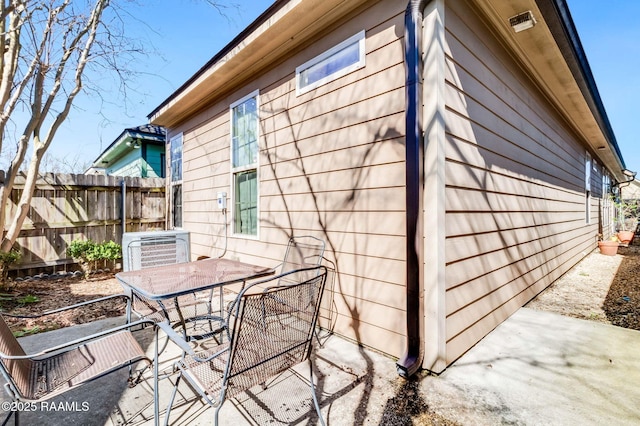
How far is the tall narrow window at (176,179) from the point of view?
234 inches

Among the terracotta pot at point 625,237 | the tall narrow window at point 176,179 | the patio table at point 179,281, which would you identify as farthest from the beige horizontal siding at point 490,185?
the terracotta pot at point 625,237

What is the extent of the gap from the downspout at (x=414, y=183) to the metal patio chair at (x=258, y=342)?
80cm

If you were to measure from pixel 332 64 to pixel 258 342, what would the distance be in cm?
250

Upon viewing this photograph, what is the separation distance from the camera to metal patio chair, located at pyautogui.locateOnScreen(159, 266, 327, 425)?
52.3 inches

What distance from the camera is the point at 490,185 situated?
2873mm

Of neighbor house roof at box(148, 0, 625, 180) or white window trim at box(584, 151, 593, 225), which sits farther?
white window trim at box(584, 151, 593, 225)

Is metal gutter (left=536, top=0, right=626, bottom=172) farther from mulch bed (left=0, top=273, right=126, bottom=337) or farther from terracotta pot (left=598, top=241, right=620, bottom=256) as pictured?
A: mulch bed (left=0, top=273, right=126, bottom=337)

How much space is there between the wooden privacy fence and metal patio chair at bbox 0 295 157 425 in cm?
462

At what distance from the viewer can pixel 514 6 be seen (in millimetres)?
2576

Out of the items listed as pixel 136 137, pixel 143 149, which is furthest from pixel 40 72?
pixel 143 149

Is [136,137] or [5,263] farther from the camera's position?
[136,137]

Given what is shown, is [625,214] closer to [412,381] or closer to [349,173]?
[349,173]

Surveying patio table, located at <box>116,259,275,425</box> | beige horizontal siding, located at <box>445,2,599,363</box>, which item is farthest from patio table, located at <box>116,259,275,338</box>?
beige horizontal siding, located at <box>445,2,599,363</box>

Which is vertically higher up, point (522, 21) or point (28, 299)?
point (522, 21)
